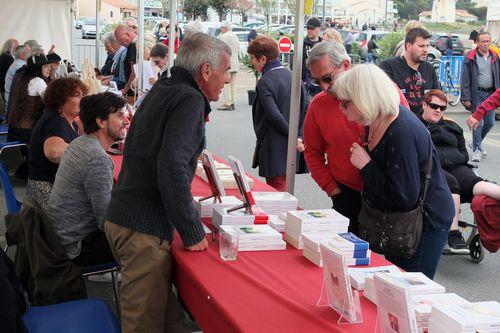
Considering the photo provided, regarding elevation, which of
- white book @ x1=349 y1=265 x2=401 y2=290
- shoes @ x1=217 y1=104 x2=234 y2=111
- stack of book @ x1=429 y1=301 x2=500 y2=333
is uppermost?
stack of book @ x1=429 y1=301 x2=500 y2=333

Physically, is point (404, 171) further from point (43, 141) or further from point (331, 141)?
point (43, 141)

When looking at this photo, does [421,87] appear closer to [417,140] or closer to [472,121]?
[472,121]

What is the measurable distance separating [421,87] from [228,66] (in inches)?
121

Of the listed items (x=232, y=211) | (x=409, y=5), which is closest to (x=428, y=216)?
(x=232, y=211)

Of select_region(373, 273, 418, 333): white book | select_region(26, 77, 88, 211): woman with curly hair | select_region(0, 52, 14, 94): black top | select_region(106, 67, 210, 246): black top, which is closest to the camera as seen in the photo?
select_region(373, 273, 418, 333): white book

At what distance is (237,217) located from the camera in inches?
111

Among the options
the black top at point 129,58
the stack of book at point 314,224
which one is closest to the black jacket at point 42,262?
the stack of book at point 314,224

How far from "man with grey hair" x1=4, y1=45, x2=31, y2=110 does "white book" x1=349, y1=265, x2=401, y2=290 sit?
7432mm

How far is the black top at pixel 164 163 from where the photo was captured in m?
2.39

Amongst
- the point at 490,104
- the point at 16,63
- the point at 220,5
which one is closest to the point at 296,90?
the point at 490,104

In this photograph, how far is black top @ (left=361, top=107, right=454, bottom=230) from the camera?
8.46 ft

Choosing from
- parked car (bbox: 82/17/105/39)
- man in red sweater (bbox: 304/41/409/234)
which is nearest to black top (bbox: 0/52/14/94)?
man in red sweater (bbox: 304/41/409/234)

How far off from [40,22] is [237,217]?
34.1 feet

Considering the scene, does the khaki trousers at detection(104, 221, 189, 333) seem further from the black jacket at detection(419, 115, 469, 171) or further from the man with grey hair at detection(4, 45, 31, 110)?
the man with grey hair at detection(4, 45, 31, 110)
